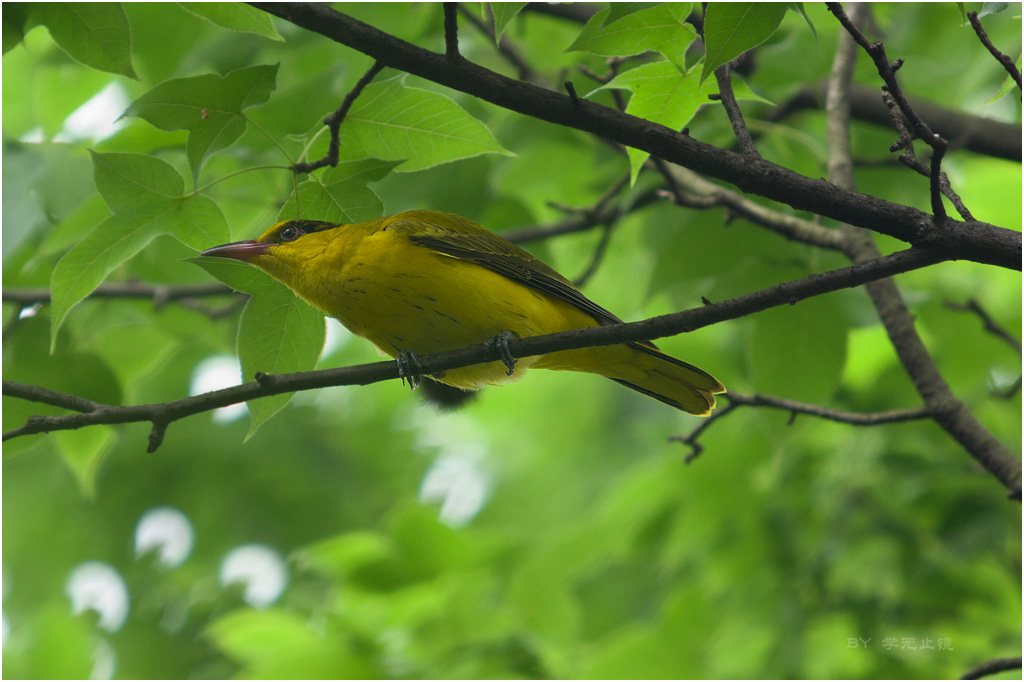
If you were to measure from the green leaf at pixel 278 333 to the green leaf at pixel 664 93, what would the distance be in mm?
1205

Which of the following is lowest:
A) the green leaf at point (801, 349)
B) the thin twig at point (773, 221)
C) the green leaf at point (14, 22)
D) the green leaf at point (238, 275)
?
the green leaf at point (801, 349)

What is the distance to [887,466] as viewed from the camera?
4.75 m

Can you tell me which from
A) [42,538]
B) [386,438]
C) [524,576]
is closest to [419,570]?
[524,576]

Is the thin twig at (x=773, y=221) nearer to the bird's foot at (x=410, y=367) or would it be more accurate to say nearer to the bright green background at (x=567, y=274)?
the bright green background at (x=567, y=274)

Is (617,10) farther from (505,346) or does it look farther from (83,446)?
(83,446)

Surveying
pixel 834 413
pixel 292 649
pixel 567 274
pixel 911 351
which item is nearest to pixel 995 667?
pixel 834 413

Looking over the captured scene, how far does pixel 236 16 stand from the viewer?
260 cm

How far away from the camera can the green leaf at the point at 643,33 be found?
2426 millimetres

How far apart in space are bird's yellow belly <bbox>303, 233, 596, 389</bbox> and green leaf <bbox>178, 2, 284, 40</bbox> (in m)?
0.92

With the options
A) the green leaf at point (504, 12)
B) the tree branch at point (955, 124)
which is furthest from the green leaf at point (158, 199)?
the tree branch at point (955, 124)

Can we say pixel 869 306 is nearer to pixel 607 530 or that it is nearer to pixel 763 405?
pixel 763 405

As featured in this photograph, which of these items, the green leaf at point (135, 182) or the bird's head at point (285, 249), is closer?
the green leaf at point (135, 182)

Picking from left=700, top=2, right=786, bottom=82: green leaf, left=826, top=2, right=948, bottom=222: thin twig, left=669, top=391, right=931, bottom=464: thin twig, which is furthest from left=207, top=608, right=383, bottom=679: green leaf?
left=826, top=2, right=948, bottom=222: thin twig

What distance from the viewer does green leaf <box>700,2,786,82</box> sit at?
2045 millimetres
